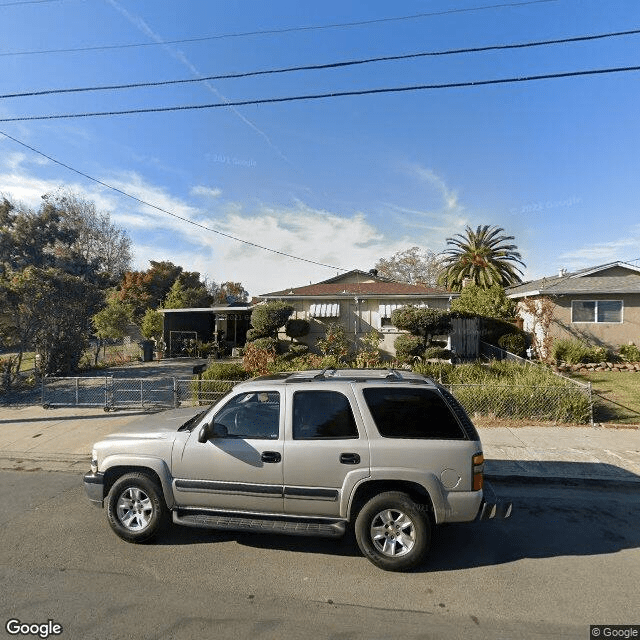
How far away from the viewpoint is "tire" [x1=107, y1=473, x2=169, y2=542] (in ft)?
13.4

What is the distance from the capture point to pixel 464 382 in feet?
30.9

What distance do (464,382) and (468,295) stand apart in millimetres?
12834

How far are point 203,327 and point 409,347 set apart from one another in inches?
537

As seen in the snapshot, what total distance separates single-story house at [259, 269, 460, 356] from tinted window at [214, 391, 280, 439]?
41.0ft

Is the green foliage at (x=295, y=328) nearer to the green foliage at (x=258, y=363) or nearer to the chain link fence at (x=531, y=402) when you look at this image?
the green foliage at (x=258, y=363)

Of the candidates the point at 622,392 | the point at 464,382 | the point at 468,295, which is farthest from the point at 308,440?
the point at 468,295

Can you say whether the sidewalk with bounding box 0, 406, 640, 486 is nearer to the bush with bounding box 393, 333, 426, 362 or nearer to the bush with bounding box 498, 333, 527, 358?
the bush with bounding box 393, 333, 426, 362

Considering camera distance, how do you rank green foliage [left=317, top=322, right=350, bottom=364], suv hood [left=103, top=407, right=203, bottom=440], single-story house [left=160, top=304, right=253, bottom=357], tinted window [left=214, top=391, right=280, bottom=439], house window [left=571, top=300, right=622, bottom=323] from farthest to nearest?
single-story house [left=160, top=304, right=253, bottom=357], house window [left=571, top=300, right=622, bottom=323], green foliage [left=317, top=322, right=350, bottom=364], suv hood [left=103, top=407, right=203, bottom=440], tinted window [left=214, top=391, right=280, bottom=439]

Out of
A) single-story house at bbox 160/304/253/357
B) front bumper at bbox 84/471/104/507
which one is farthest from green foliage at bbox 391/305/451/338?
front bumper at bbox 84/471/104/507

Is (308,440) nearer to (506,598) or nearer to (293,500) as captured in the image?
(293,500)

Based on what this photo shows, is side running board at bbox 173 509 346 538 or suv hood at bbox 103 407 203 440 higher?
suv hood at bbox 103 407 203 440

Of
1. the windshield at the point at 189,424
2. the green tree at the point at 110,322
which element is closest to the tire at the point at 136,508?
the windshield at the point at 189,424

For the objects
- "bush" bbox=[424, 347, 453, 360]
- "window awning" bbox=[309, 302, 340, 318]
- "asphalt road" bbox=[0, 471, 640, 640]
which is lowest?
"asphalt road" bbox=[0, 471, 640, 640]

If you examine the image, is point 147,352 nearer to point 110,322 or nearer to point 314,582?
point 110,322
